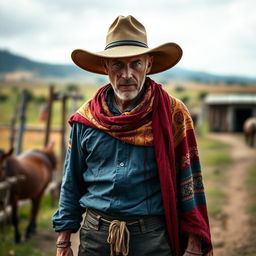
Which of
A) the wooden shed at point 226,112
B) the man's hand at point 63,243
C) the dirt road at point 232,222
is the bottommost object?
the dirt road at point 232,222

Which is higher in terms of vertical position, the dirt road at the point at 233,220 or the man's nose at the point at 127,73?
the man's nose at the point at 127,73

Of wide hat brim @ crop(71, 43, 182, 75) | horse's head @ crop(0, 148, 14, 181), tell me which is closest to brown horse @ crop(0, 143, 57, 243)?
horse's head @ crop(0, 148, 14, 181)

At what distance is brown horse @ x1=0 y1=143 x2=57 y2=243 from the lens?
550 centimetres

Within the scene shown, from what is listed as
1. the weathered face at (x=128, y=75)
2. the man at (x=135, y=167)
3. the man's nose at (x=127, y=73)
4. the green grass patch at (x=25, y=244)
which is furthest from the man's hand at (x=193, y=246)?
the green grass patch at (x=25, y=244)

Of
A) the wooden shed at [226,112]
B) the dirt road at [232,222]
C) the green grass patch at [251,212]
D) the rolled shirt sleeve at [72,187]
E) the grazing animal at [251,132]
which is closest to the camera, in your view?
the rolled shirt sleeve at [72,187]

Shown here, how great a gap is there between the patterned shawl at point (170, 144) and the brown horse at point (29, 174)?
3402mm

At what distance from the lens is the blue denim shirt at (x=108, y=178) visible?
2062 millimetres

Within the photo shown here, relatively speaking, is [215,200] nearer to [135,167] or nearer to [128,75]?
[135,167]

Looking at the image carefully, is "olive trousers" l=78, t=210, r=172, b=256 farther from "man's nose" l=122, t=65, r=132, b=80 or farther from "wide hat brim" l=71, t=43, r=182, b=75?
"wide hat brim" l=71, t=43, r=182, b=75

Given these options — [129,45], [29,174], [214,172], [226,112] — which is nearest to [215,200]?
[214,172]

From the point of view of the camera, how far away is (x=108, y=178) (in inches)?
82.8

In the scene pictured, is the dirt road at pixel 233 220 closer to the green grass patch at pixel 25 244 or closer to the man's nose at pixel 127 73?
the green grass patch at pixel 25 244

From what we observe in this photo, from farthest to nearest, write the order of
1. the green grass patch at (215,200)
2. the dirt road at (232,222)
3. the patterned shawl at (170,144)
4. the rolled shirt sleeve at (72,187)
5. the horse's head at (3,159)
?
the green grass patch at (215,200)
the dirt road at (232,222)
the horse's head at (3,159)
the rolled shirt sleeve at (72,187)
the patterned shawl at (170,144)

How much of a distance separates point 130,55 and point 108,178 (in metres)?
0.75
